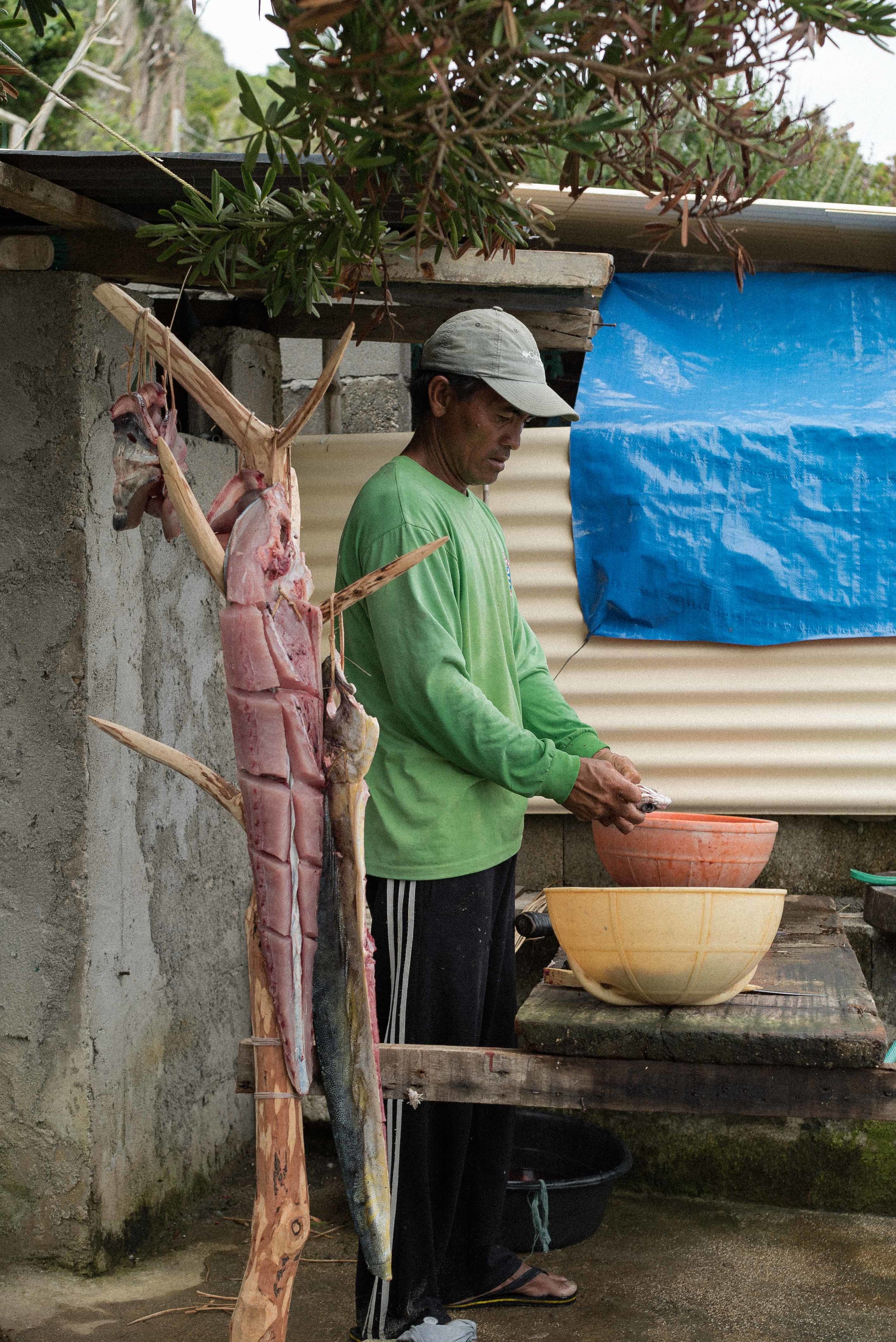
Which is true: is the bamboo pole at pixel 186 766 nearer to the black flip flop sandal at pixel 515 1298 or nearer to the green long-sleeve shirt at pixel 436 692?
the green long-sleeve shirt at pixel 436 692

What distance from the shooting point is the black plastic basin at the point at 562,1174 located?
351 centimetres

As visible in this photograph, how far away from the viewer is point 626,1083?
7.20 feet

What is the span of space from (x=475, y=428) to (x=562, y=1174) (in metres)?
2.38

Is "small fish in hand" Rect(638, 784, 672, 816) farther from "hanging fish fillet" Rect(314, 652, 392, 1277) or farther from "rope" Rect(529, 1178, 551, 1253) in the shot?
"rope" Rect(529, 1178, 551, 1253)

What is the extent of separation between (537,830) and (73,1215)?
1845 mm

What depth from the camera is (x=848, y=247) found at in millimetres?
4133

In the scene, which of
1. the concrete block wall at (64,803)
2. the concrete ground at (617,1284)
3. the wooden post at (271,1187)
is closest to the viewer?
the wooden post at (271,1187)

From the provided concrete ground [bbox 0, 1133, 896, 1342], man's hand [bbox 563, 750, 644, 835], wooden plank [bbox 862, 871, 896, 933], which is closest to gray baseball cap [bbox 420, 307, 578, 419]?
man's hand [bbox 563, 750, 644, 835]

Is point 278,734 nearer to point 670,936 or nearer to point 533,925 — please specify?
point 670,936

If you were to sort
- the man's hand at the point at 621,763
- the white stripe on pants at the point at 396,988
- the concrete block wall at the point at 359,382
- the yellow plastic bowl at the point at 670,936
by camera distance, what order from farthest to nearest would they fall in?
the concrete block wall at the point at 359,382
the man's hand at the point at 621,763
the white stripe on pants at the point at 396,988
the yellow plastic bowl at the point at 670,936

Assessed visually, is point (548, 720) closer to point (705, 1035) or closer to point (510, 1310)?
point (705, 1035)

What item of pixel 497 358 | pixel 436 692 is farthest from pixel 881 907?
pixel 497 358

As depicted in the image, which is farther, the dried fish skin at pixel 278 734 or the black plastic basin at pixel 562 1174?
the black plastic basin at pixel 562 1174

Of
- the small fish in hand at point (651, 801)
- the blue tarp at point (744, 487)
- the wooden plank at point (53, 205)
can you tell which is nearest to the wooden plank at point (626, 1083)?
the small fish in hand at point (651, 801)
